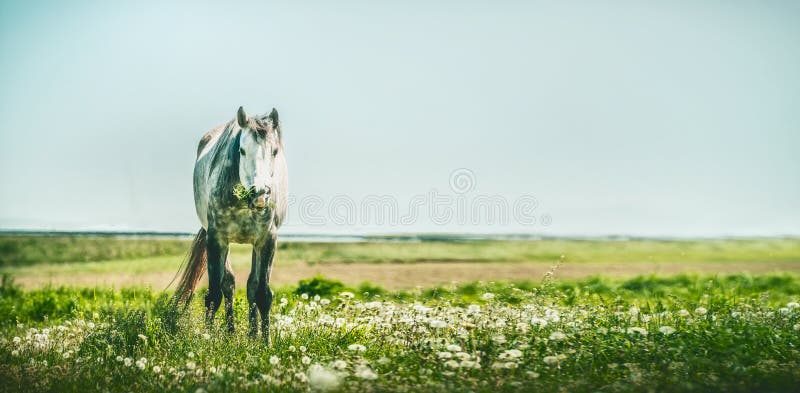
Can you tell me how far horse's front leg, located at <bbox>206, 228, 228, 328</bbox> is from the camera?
973 cm

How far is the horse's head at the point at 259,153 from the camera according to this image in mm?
8117

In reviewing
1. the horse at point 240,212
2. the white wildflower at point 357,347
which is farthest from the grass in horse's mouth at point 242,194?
the white wildflower at point 357,347

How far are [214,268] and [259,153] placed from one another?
95.1 inches

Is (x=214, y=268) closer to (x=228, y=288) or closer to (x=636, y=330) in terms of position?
(x=228, y=288)

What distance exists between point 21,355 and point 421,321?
5333 mm

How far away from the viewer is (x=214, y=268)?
32.3 ft

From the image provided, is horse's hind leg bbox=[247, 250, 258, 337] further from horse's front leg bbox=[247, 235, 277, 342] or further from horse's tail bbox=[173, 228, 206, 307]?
horse's tail bbox=[173, 228, 206, 307]

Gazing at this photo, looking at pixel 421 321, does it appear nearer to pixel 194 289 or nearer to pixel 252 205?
pixel 252 205

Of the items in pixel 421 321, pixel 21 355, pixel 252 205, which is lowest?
pixel 21 355

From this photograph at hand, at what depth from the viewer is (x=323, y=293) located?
1514 cm

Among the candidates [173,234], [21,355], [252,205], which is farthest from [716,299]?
[173,234]

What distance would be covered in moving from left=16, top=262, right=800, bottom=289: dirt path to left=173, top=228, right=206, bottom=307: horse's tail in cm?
762

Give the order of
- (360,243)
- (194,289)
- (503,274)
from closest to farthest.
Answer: (194,289) < (503,274) < (360,243)

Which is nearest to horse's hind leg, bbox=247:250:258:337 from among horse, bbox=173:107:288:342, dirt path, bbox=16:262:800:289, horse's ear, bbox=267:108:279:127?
horse, bbox=173:107:288:342
